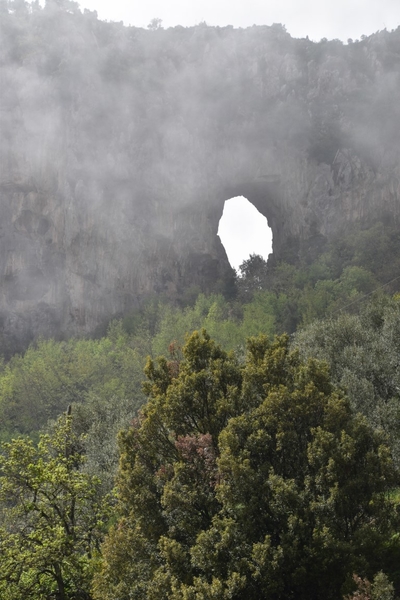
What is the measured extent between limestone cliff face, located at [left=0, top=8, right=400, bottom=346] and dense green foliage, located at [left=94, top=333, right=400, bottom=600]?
6627 cm

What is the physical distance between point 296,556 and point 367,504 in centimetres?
207

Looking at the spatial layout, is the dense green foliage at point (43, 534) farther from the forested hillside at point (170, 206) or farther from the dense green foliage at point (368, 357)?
the forested hillside at point (170, 206)

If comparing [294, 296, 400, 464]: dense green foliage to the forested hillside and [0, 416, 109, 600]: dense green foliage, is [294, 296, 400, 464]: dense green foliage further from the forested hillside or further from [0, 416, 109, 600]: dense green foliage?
[0, 416, 109, 600]: dense green foliage

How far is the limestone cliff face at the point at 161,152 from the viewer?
266 ft

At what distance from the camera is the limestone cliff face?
81.1 metres

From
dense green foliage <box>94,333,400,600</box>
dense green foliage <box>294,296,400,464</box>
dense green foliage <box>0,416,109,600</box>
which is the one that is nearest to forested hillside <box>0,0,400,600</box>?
dense green foliage <box>294,296,400,464</box>

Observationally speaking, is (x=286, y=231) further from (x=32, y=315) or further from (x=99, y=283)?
(x=32, y=315)

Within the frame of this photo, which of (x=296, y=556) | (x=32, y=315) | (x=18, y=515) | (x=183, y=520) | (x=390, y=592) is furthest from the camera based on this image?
(x=32, y=315)

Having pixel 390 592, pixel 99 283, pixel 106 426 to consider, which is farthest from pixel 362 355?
pixel 99 283

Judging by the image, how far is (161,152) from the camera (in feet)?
285

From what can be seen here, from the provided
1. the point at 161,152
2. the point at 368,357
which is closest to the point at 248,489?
the point at 368,357

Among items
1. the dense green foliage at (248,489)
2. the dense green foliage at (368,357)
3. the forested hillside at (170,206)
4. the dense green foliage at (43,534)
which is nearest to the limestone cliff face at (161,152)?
the forested hillside at (170,206)

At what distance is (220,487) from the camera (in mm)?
13211

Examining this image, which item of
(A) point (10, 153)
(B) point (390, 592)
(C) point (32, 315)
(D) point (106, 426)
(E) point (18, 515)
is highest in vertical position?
(A) point (10, 153)
